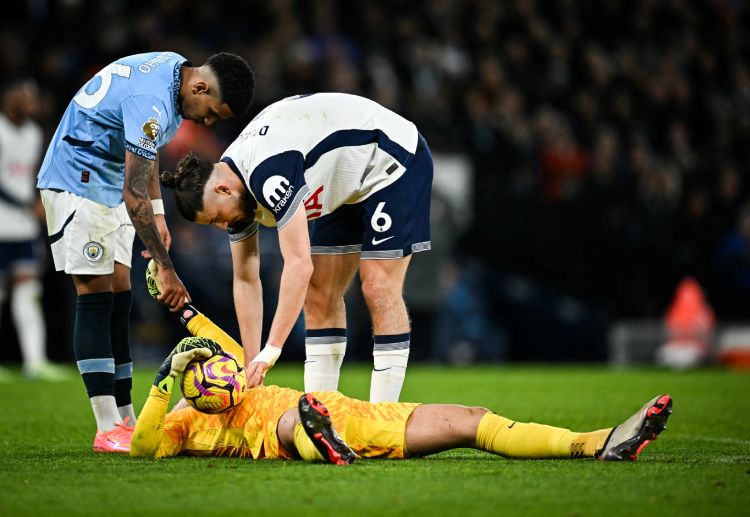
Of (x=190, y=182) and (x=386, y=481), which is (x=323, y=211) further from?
(x=386, y=481)

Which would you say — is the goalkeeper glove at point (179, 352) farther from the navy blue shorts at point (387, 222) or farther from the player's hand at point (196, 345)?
the navy blue shorts at point (387, 222)

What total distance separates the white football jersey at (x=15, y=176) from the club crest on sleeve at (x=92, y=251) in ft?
16.5

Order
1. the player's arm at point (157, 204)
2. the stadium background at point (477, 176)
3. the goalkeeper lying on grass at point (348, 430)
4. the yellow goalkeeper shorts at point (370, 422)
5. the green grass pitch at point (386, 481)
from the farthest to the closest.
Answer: the stadium background at point (477, 176)
the player's arm at point (157, 204)
the yellow goalkeeper shorts at point (370, 422)
the goalkeeper lying on grass at point (348, 430)
the green grass pitch at point (386, 481)

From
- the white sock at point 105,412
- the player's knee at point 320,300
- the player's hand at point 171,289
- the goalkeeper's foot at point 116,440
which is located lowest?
the goalkeeper's foot at point 116,440

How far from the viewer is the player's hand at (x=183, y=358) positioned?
478 cm

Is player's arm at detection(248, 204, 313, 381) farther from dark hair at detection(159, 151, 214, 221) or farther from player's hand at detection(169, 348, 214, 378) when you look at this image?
dark hair at detection(159, 151, 214, 221)

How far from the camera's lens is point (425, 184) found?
5.88 m

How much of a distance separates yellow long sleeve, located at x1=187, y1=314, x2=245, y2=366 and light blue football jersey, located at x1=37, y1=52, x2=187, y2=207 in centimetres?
74

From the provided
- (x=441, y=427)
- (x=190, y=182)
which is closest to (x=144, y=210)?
(x=190, y=182)

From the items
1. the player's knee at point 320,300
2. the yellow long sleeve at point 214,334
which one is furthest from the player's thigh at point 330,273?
the yellow long sleeve at point 214,334

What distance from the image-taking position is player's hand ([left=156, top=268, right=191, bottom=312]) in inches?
207

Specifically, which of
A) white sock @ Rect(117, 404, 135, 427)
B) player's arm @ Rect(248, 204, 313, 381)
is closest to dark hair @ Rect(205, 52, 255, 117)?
player's arm @ Rect(248, 204, 313, 381)

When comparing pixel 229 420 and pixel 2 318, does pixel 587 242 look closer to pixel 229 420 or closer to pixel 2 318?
pixel 2 318

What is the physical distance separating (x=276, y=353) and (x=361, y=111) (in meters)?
1.43
